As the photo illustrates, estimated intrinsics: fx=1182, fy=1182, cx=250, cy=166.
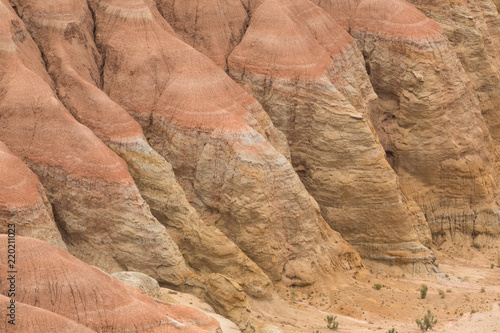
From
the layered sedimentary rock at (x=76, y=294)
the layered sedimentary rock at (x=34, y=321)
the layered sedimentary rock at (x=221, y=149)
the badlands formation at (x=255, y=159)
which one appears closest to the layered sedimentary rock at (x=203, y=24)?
the badlands formation at (x=255, y=159)

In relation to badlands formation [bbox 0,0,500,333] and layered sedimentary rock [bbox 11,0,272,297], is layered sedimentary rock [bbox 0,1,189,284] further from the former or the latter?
layered sedimentary rock [bbox 11,0,272,297]

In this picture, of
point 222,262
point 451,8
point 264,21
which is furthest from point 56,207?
point 451,8

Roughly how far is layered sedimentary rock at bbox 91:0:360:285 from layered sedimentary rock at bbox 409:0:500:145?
54.8 ft

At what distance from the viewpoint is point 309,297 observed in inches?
2062

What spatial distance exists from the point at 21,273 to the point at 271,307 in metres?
15.8

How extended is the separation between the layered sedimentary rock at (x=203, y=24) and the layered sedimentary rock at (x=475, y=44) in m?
13.8

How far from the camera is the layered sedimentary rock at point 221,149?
51719 millimetres

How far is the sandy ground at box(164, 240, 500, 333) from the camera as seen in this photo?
165 feet

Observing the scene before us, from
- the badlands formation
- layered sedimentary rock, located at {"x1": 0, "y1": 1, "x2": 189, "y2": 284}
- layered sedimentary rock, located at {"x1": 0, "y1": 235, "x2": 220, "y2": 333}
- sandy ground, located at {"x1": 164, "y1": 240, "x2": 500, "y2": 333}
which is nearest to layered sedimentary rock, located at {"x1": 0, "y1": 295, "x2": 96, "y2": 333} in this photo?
layered sedimentary rock, located at {"x1": 0, "y1": 235, "x2": 220, "y2": 333}

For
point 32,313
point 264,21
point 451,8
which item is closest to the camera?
point 32,313

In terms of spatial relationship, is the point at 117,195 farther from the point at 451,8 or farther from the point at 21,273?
the point at 451,8

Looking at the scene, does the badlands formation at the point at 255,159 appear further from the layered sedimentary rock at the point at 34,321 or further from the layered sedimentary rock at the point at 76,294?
the layered sedimentary rock at the point at 34,321

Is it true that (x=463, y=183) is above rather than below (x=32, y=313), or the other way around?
below

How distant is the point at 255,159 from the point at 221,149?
155cm
